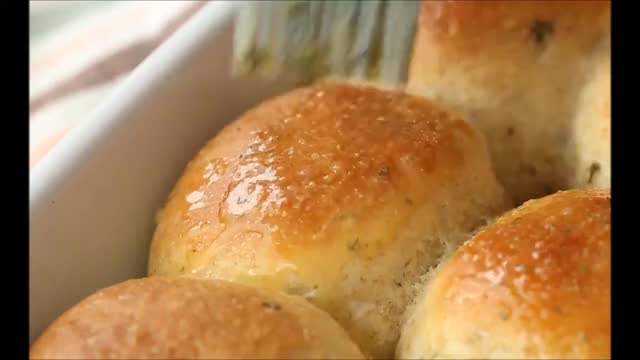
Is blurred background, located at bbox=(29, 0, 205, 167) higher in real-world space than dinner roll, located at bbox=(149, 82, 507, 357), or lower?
higher

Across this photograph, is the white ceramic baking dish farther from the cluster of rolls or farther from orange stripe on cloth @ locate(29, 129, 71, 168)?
orange stripe on cloth @ locate(29, 129, 71, 168)

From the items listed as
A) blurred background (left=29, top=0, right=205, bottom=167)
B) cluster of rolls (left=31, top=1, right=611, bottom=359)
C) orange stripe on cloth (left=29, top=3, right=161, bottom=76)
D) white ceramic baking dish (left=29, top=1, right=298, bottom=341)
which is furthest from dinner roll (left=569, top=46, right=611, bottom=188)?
orange stripe on cloth (left=29, top=3, right=161, bottom=76)

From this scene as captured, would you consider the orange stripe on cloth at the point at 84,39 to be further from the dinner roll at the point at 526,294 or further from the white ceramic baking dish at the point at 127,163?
the dinner roll at the point at 526,294

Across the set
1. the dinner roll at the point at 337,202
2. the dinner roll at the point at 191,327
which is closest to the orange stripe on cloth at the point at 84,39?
the dinner roll at the point at 337,202

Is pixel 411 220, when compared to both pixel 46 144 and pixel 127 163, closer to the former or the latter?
pixel 127 163

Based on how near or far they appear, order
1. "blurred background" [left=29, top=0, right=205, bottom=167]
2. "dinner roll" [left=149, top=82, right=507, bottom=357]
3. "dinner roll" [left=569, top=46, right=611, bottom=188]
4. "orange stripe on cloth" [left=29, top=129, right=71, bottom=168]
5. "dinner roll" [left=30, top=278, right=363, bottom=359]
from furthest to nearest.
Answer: "blurred background" [left=29, top=0, right=205, bottom=167]
"orange stripe on cloth" [left=29, top=129, right=71, bottom=168]
"dinner roll" [left=569, top=46, right=611, bottom=188]
"dinner roll" [left=149, top=82, right=507, bottom=357]
"dinner roll" [left=30, top=278, right=363, bottom=359]
